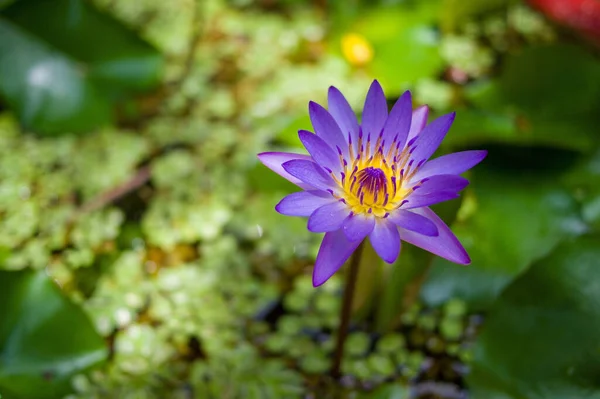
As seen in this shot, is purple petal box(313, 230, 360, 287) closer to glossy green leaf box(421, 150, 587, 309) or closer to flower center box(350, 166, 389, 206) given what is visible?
flower center box(350, 166, 389, 206)

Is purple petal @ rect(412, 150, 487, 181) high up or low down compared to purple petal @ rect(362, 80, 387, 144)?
down

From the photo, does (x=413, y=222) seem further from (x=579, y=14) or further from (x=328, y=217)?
(x=579, y=14)

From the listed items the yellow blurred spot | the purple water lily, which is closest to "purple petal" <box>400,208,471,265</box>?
the purple water lily

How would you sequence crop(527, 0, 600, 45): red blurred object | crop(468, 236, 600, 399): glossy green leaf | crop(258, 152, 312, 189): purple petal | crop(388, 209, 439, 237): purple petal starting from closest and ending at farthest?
crop(388, 209, 439, 237): purple petal
crop(258, 152, 312, 189): purple petal
crop(468, 236, 600, 399): glossy green leaf
crop(527, 0, 600, 45): red blurred object

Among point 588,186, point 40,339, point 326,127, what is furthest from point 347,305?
point 588,186

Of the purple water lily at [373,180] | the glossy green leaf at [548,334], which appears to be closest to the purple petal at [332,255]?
the purple water lily at [373,180]

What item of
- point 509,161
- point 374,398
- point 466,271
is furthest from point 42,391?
point 509,161

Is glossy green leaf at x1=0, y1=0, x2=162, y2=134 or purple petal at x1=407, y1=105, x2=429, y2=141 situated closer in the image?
purple petal at x1=407, y1=105, x2=429, y2=141
